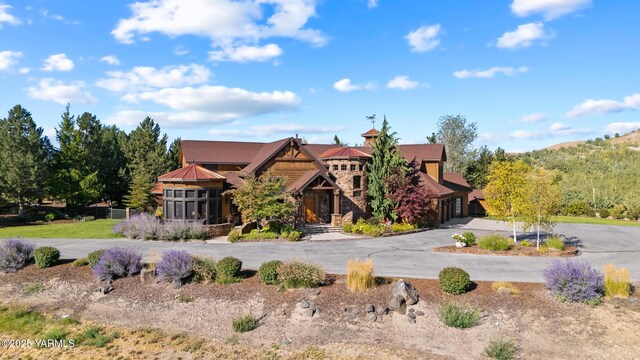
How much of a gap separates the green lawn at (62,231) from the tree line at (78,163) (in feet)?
16.8

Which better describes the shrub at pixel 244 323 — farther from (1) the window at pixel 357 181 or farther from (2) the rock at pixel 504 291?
(1) the window at pixel 357 181

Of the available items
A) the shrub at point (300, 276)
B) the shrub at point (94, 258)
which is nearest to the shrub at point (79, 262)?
the shrub at point (94, 258)

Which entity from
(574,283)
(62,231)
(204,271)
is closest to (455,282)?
(574,283)

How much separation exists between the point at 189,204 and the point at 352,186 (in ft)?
43.6

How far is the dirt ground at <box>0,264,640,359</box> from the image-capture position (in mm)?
12523

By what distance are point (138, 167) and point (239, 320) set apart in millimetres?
34100

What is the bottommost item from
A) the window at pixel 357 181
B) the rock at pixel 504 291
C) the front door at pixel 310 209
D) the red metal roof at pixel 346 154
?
the rock at pixel 504 291

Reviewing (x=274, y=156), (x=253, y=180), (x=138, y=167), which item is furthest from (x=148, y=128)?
(x=253, y=180)

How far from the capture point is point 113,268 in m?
17.8

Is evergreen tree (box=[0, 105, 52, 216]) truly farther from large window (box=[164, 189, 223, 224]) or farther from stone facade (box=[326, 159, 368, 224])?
stone facade (box=[326, 159, 368, 224])

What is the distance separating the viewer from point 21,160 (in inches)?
1416

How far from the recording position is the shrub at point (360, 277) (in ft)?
51.6

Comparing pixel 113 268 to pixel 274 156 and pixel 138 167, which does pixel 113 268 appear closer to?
pixel 274 156

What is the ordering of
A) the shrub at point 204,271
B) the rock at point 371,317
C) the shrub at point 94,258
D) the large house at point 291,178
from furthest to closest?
1. the large house at point 291,178
2. the shrub at point 94,258
3. the shrub at point 204,271
4. the rock at point 371,317
